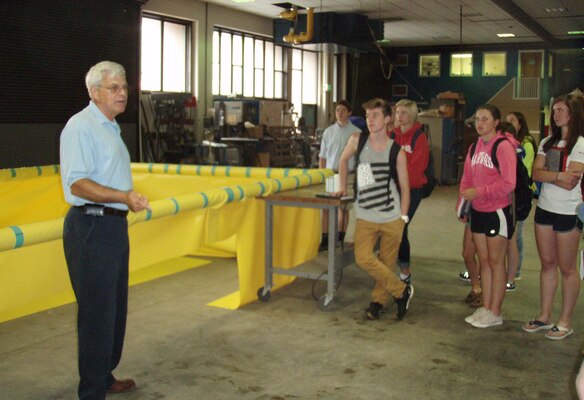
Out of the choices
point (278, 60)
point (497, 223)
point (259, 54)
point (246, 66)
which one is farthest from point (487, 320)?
point (278, 60)

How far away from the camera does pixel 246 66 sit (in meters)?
16.5

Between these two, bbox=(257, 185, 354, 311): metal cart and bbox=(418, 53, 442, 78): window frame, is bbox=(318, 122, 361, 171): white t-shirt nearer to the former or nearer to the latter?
bbox=(257, 185, 354, 311): metal cart

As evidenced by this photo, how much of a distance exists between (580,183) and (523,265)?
Answer: 2540mm

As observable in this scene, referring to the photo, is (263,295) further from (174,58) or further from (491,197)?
(174,58)

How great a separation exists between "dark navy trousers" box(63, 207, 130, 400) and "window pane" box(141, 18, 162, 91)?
36.6 ft

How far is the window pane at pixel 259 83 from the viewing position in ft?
55.5

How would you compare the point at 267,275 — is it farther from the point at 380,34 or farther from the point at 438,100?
the point at 380,34

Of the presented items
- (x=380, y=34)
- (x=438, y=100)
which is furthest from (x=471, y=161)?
(x=380, y=34)

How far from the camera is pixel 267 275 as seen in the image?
492 centimetres

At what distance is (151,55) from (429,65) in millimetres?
11755

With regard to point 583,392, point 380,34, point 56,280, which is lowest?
point 56,280

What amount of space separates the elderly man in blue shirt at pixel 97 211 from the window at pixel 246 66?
12.7m

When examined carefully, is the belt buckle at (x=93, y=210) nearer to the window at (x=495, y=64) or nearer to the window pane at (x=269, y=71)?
the window pane at (x=269, y=71)

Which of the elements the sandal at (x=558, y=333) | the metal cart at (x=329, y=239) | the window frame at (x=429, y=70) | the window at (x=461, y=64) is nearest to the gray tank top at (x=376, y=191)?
the metal cart at (x=329, y=239)
